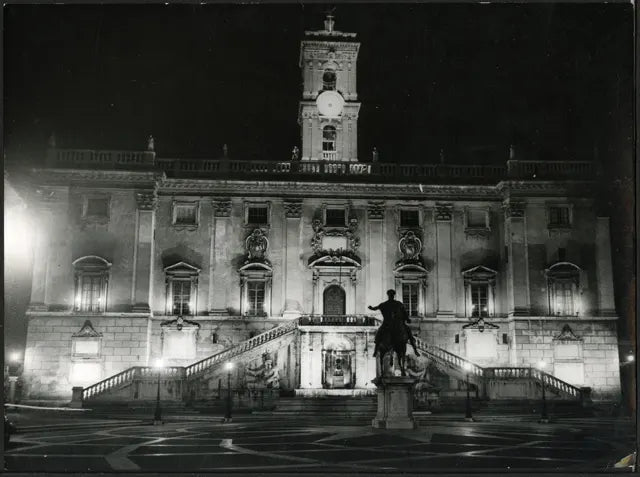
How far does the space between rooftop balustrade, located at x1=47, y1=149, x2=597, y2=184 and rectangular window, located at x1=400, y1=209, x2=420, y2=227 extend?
2.03m

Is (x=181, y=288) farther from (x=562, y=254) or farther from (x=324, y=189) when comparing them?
(x=562, y=254)

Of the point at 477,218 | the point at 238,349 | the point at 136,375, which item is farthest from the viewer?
the point at 477,218

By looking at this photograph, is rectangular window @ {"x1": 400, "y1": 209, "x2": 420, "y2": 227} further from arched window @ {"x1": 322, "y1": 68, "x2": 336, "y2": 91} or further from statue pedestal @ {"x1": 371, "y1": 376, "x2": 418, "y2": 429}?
statue pedestal @ {"x1": 371, "y1": 376, "x2": 418, "y2": 429}

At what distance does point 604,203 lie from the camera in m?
47.3

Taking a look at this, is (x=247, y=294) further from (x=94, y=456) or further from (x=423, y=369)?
(x=94, y=456)

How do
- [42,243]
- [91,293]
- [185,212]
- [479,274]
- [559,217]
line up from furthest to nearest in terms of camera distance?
[559,217] → [185,212] → [479,274] → [42,243] → [91,293]

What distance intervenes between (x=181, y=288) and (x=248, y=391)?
9775 millimetres

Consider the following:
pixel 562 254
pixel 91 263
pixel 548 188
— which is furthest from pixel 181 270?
pixel 562 254

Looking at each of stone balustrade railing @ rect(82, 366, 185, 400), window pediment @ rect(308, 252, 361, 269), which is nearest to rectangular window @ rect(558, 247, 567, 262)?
window pediment @ rect(308, 252, 361, 269)

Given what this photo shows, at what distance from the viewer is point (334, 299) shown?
46625 mm

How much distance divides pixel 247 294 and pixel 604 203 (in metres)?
22.8

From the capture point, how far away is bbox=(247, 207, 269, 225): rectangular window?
4738 cm

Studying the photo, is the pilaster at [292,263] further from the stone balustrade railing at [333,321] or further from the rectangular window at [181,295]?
the rectangular window at [181,295]

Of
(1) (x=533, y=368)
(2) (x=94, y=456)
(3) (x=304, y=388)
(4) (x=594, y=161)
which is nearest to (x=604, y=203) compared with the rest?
(4) (x=594, y=161)
